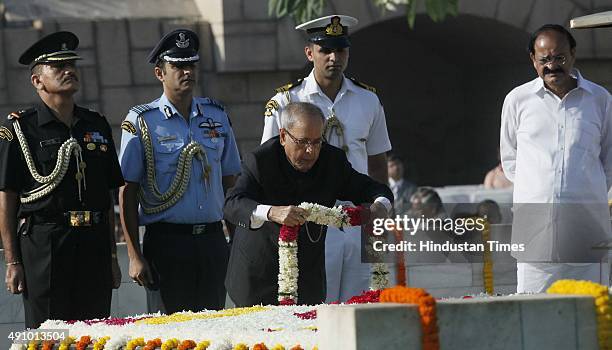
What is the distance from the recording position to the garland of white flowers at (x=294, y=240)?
7.69m

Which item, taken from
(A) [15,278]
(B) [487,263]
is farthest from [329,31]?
(A) [15,278]

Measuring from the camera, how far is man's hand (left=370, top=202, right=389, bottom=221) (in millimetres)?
7801

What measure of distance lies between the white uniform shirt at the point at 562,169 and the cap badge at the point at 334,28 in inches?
42.2

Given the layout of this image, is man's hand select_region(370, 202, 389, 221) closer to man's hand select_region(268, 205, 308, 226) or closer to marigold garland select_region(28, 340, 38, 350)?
man's hand select_region(268, 205, 308, 226)

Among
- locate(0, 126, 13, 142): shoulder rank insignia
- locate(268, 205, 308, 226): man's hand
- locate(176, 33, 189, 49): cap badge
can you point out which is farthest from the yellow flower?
locate(176, 33, 189, 49): cap badge

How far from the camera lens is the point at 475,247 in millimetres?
7402

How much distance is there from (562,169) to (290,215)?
1.71 m

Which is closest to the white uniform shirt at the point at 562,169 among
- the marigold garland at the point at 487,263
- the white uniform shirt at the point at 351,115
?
the marigold garland at the point at 487,263

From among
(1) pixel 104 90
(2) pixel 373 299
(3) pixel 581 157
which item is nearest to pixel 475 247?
(2) pixel 373 299

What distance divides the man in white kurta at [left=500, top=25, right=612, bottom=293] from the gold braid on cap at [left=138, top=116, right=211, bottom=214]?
1782 mm

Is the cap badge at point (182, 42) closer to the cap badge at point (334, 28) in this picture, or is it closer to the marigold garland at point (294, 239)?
the cap badge at point (334, 28)

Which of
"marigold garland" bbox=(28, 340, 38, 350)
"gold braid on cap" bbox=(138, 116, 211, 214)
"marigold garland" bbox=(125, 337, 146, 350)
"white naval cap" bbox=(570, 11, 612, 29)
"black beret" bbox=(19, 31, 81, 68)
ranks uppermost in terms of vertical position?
"black beret" bbox=(19, 31, 81, 68)

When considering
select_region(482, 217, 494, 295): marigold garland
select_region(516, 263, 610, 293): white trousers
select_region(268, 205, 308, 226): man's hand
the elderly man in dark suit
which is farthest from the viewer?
select_region(516, 263, 610, 293): white trousers

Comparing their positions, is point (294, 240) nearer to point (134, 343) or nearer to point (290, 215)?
point (290, 215)
